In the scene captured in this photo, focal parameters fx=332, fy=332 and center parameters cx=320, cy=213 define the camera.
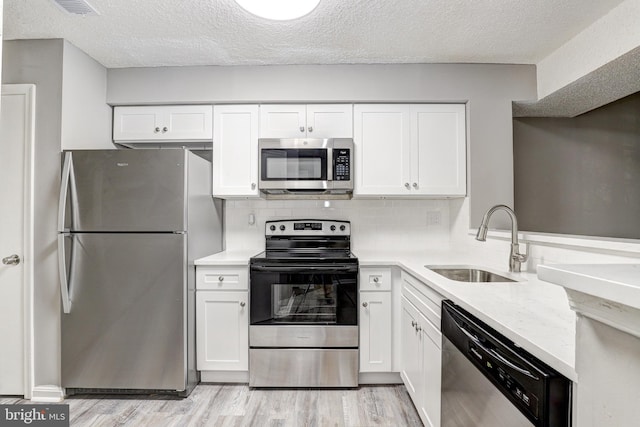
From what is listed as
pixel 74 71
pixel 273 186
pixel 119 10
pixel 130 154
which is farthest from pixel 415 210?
pixel 74 71

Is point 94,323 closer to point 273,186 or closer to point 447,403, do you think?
point 273,186

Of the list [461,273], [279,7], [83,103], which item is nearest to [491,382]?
[461,273]

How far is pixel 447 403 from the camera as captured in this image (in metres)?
1.42

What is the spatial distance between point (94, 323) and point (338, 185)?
1.87 meters

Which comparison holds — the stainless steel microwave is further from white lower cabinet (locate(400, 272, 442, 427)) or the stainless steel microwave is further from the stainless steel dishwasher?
the stainless steel dishwasher

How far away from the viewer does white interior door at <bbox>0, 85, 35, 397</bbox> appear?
2.17m

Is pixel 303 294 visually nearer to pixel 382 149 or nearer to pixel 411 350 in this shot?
pixel 411 350

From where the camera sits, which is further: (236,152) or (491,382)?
(236,152)

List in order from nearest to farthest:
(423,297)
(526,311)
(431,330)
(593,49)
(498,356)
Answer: (498,356) < (526,311) < (431,330) < (423,297) < (593,49)

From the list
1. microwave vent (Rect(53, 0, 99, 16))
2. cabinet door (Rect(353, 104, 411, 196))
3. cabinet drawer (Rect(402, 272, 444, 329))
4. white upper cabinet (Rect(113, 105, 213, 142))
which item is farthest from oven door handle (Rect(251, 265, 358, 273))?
microwave vent (Rect(53, 0, 99, 16))

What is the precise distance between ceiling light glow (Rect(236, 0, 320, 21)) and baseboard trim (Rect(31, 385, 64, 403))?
102 inches

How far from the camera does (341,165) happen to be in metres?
2.50

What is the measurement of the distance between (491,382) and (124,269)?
2098 mm

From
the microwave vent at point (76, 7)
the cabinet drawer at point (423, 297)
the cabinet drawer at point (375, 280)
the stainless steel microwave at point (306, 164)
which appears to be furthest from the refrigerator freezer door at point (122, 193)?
the cabinet drawer at point (423, 297)
